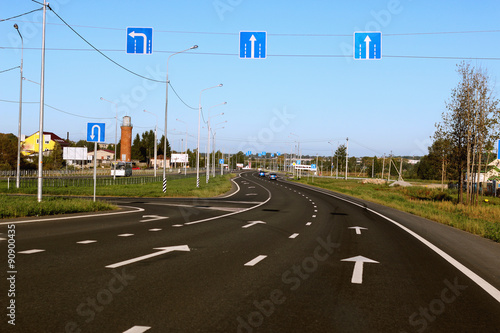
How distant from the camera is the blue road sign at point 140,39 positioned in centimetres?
1917

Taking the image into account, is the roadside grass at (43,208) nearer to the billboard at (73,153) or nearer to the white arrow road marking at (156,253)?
the white arrow road marking at (156,253)

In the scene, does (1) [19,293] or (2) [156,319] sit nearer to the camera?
(2) [156,319]

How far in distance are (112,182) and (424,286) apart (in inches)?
2162

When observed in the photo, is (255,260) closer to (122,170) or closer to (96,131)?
(96,131)

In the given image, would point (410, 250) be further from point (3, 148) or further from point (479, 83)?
point (3, 148)

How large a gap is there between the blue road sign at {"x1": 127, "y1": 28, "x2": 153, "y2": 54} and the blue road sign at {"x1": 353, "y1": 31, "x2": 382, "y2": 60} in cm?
867

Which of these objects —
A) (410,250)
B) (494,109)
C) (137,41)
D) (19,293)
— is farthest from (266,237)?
(494,109)

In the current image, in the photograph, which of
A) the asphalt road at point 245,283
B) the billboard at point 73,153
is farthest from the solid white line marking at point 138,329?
the billboard at point 73,153

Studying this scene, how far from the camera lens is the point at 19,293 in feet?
19.6

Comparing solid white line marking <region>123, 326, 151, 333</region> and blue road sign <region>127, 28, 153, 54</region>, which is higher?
→ blue road sign <region>127, 28, 153, 54</region>

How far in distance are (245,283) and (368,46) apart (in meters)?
13.9

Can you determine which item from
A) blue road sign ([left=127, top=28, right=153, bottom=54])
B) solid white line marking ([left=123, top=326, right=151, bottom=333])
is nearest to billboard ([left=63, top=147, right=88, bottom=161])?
blue road sign ([left=127, top=28, right=153, bottom=54])

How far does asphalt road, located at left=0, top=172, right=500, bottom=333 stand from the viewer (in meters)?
5.08

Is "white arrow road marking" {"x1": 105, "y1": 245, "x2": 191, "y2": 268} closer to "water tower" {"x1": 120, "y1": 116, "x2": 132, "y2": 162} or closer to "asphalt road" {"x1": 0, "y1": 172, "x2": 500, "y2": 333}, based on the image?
"asphalt road" {"x1": 0, "y1": 172, "x2": 500, "y2": 333}
